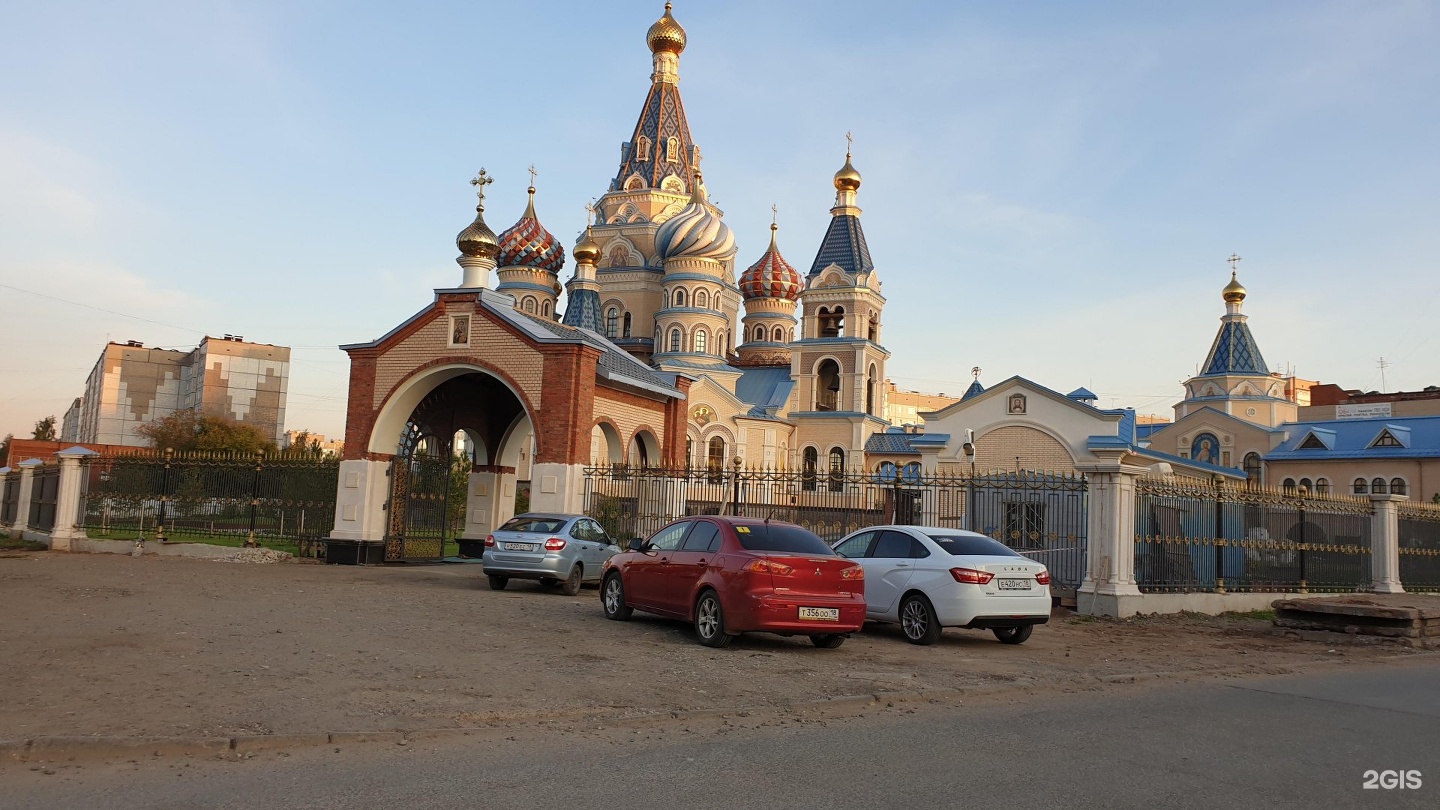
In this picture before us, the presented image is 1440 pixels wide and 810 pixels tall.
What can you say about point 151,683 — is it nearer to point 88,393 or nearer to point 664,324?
point 664,324

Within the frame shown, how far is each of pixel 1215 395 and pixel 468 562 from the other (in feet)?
156

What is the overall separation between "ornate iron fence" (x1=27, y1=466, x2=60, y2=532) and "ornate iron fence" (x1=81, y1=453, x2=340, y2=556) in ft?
4.50

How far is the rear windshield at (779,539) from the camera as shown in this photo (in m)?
10.7

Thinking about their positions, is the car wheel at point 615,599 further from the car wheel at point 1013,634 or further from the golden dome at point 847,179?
the golden dome at point 847,179

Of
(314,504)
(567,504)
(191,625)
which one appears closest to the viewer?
(191,625)

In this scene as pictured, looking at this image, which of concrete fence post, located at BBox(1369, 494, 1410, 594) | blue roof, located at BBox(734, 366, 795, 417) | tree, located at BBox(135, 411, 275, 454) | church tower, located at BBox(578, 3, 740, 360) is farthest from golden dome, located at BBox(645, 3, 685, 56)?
concrete fence post, located at BBox(1369, 494, 1410, 594)

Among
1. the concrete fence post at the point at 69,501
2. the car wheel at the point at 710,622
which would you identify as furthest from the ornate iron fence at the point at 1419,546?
the concrete fence post at the point at 69,501

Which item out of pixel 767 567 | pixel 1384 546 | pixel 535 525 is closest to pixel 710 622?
pixel 767 567

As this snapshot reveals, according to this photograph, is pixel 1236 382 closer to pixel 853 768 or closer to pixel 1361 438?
pixel 1361 438

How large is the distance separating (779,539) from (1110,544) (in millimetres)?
6396

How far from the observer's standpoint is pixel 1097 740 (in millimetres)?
6801

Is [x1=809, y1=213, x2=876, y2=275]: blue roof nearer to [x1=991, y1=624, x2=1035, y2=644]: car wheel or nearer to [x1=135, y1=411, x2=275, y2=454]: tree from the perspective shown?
[x1=135, y1=411, x2=275, y2=454]: tree

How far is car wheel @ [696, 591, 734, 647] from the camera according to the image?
408 inches

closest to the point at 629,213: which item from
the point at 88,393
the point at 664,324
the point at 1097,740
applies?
the point at 664,324
